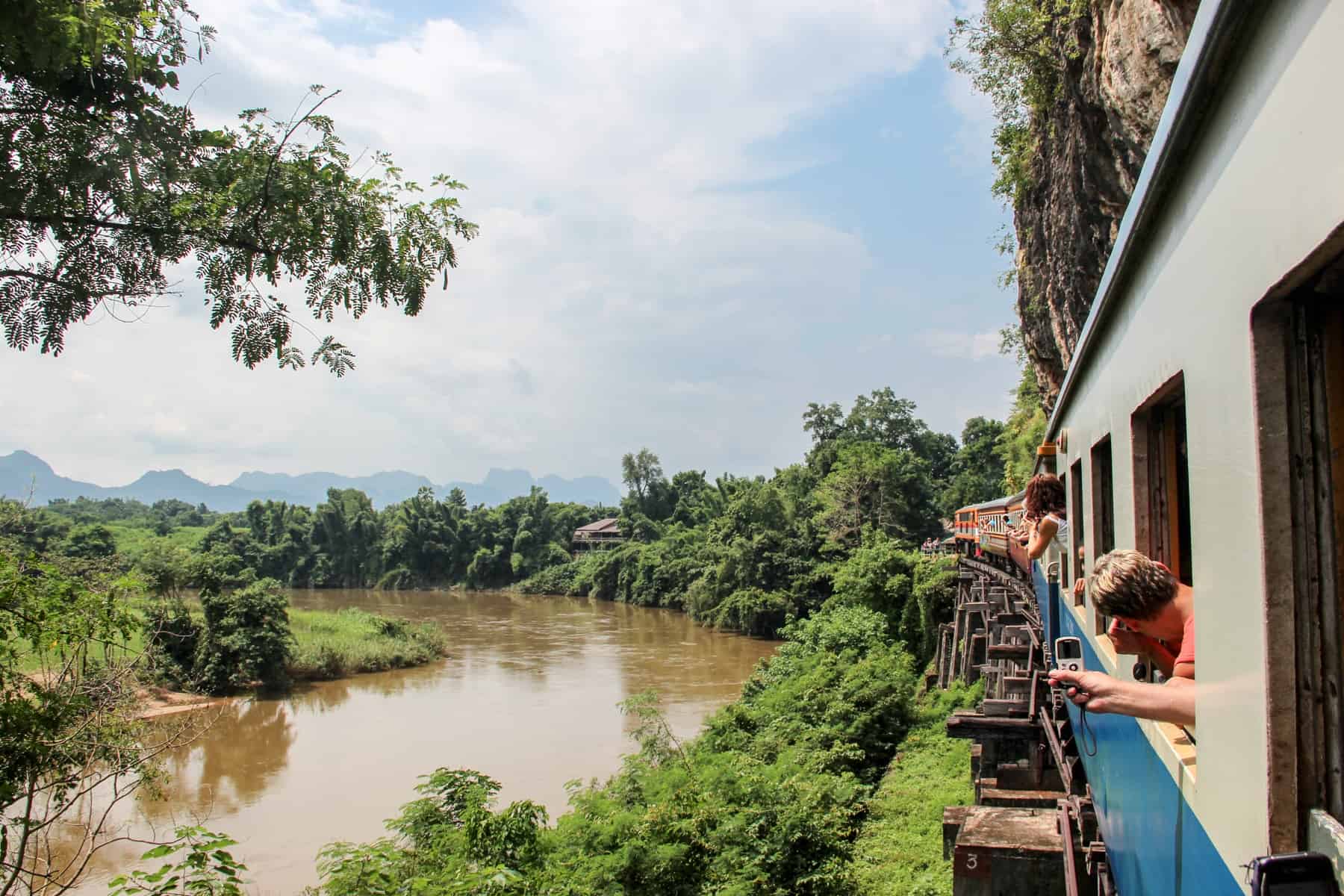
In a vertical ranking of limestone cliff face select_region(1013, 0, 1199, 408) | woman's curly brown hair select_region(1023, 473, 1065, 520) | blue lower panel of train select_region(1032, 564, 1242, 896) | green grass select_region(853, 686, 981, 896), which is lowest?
green grass select_region(853, 686, 981, 896)

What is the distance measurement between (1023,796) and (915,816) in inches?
227

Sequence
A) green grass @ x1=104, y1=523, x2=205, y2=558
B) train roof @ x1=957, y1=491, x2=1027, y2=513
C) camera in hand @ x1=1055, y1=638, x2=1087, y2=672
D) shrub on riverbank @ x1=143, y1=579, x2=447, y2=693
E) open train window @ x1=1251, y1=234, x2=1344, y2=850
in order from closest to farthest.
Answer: open train window @ x1=1251, y1=234, x2=1344, y2=850 → camera in hand @ x1=1055, y1=638, x2=1087, y2=672 → train roof @ x1=957, y1=491, x2=1027, y2=513 → shrub on riverbank @ x1=143, y1=579, x2=447, y2=693 → green grass @ x1=104, y1=523, x2=205, y2=558

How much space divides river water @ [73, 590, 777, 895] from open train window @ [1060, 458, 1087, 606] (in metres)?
8.77

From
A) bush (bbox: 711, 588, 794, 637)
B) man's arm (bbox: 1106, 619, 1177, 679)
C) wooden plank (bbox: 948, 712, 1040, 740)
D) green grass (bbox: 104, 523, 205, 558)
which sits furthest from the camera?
green grass (bbox: 104, 523, 205, 558)

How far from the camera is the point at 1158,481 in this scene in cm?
263

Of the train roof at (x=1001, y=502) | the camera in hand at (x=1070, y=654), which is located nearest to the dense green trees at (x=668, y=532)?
the train roof at (x=1001, y=502)

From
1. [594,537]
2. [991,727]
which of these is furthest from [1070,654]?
[594,537]

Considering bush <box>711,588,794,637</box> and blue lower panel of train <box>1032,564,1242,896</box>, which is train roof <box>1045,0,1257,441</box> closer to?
blue lower panel of train <box>1032,564,1242,896</box>

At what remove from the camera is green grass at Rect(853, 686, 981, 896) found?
28.0 feet

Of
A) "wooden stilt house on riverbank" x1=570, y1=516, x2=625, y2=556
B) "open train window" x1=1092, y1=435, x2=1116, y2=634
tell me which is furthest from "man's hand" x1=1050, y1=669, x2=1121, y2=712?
"wooden stilt house on riverbank" x1=570, y1=516, x2=625, y2=556

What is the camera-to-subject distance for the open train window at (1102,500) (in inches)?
140

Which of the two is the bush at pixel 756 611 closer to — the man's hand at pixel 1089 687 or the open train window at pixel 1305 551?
the man's hand at pixel 1089 687

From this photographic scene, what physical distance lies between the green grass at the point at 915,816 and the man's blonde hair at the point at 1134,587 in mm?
7008

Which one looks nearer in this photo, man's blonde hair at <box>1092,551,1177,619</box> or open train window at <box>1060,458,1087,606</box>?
man's blonde hair at <box>1092,551,1177,619</box>
